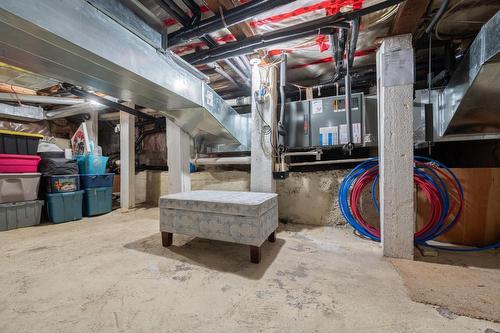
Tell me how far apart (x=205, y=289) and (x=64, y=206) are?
2829 millimetres

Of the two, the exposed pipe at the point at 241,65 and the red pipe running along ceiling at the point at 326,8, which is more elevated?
the red pipe running along ceiling at the point at 326,8

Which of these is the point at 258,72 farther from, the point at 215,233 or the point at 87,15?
the point at 215,233

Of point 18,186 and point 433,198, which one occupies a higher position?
point 18,186

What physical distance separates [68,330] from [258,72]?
2.49m

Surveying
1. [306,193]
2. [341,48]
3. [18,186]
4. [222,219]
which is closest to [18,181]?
[18,186]

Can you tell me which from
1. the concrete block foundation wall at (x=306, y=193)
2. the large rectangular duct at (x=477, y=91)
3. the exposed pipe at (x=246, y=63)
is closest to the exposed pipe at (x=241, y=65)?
the exposed pipe at (x=246, y=63)

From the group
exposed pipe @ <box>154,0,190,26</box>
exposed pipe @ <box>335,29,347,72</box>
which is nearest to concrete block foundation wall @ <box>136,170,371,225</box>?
exposed pipe @ <box>335,29,347,72</box>

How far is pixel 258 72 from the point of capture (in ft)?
7.45

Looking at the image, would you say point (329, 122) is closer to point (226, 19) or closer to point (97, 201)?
point (226, 19)

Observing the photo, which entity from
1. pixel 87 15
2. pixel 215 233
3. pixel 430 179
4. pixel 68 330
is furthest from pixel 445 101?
pixel 68 330

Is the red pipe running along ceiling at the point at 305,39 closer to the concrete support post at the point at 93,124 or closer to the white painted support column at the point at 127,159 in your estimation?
the white painted support column at the point at 127,159

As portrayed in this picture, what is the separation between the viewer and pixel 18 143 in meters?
2.50

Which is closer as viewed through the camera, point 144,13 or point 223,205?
point 144,13

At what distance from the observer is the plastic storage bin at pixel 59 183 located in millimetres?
2691
